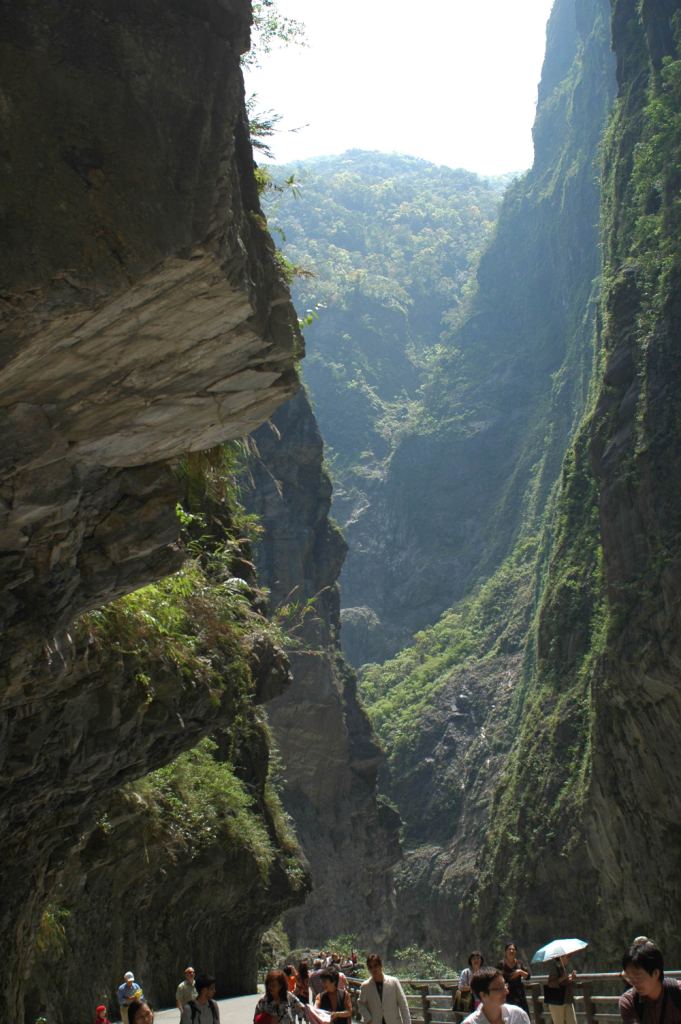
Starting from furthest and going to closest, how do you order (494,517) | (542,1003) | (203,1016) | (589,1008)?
(494,517) → (542,1003) → (589,1008) → (203,1016)

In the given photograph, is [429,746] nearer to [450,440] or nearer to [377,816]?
[377,816]

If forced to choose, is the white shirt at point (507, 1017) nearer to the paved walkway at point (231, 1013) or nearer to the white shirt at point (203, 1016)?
the white shirt at point (203, 1016)

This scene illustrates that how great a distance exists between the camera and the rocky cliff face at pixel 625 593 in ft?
97.3

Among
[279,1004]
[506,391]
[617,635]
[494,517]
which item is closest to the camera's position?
[279,1004]

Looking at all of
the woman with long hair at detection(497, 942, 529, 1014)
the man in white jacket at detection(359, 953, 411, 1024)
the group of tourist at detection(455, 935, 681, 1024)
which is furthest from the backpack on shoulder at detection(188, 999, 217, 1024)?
the group of tourist at detection(455, 935, 681, 1024)

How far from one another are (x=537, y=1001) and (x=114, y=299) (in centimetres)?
1044

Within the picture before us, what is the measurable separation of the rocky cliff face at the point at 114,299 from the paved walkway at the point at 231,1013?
35.3 feet

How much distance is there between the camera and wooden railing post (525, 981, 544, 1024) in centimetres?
1248

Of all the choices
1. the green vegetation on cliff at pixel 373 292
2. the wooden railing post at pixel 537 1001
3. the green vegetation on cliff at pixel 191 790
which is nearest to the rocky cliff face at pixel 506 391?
the green vegetation on cliff at pixel 373 292

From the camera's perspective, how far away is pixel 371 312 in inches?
6137

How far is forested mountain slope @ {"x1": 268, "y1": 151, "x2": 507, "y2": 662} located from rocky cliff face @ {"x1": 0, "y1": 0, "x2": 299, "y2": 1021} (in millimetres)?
97954

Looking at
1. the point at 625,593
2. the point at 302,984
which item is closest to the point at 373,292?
the point at 625,593

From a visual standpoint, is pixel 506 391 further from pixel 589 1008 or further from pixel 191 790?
pixel 589 1008

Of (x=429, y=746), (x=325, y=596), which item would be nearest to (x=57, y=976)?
(x=325, y=596)
